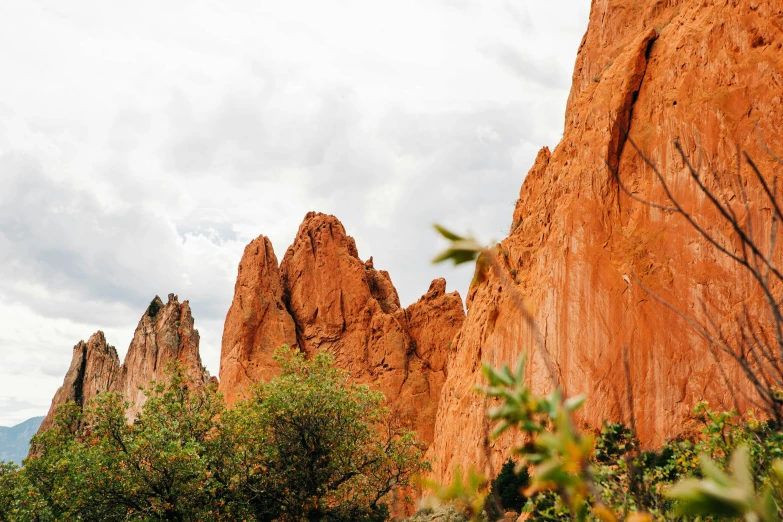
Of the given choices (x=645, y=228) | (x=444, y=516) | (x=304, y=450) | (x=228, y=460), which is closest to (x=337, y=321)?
(x=444, y=516)

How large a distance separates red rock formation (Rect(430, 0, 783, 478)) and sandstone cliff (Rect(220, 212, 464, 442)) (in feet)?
58.8

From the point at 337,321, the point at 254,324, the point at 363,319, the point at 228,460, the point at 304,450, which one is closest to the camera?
the point at 228,460

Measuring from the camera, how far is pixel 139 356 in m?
59.5

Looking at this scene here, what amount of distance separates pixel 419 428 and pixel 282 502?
107ft

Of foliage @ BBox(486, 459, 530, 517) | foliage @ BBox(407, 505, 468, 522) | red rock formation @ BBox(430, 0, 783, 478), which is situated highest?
red rock formation @ BBox(430, 0, 783, 478)

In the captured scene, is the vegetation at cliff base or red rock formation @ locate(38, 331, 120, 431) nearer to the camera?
the vegetation at cliff base

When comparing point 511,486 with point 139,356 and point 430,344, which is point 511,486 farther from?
point 139,356

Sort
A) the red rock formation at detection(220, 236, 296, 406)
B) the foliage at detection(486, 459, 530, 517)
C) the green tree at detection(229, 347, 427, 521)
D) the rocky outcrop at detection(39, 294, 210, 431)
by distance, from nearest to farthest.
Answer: the green tree at detection(229, 347, 427, 521), the foliage at detection(486, 459, 530, 517), the red rock formation at detection(220, 236, 296, 406), the rocky outcrop at detection(39, 294, 210, 431)

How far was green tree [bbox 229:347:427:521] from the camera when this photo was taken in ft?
54.5

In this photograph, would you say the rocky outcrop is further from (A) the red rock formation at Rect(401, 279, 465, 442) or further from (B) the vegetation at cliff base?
(B) the vegetation at cliff base

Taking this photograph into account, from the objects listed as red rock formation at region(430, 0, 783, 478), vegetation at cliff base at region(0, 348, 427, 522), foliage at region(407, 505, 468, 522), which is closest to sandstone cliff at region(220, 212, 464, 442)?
red rock formation at region(430, 0, 783, 478)

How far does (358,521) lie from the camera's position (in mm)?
17891

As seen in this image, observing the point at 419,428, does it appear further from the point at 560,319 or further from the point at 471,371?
the point at 560,319

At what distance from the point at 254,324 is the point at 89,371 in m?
22.5
